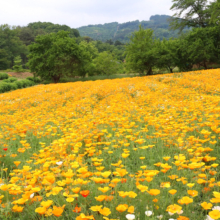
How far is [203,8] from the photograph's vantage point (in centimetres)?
3266

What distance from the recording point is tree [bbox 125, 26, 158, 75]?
94.5 feet

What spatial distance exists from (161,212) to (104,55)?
3888cm

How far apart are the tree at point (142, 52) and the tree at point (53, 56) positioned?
8.69 m

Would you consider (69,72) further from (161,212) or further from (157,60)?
(161,212)

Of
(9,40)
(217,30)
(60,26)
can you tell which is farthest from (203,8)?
(60,26)

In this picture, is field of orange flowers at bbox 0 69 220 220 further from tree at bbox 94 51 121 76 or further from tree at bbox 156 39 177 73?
tree at bbox 94 51 121 76

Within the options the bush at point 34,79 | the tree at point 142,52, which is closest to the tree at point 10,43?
the bush at point 34,79

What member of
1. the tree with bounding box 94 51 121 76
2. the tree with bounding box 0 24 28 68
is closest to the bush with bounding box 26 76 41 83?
the tree with bounding box 94 51 121 76

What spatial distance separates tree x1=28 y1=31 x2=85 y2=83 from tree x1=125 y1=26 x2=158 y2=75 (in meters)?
8.69

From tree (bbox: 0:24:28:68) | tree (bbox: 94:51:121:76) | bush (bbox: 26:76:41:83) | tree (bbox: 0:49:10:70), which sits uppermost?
tree (bbox: 0:24:28:68)

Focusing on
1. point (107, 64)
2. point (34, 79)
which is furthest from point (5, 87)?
point (107, 64)

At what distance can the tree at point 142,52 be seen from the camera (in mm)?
28812

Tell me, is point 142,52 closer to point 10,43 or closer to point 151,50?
point 151,50

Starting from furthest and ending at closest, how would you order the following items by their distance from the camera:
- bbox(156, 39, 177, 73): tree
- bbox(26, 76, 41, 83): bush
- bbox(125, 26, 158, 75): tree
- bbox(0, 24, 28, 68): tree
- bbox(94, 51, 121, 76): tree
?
bbox(0, 24, 28, 68): tree, bbox(94, 51, 121, 76): tree, bbox(26, 76, 41, 83): bush, bbox(125, 26, 158, 75): tree, bbox(156, 39, 177, 73): tree
